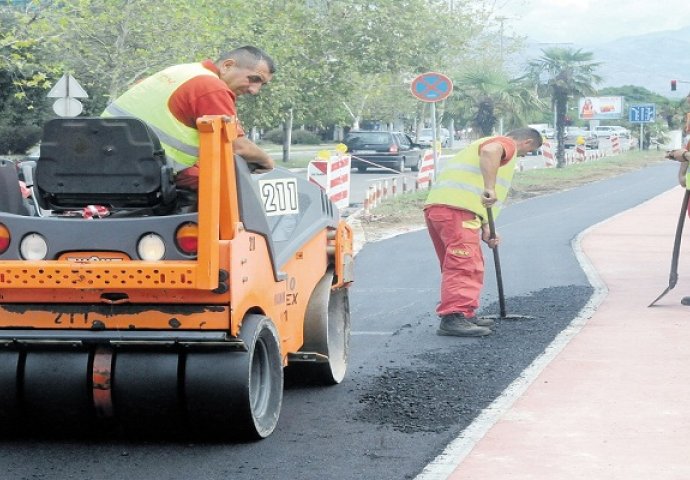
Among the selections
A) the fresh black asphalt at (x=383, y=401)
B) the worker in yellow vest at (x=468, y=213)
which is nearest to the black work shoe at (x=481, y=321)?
the worker in yellow vest at (x=468, y=213)

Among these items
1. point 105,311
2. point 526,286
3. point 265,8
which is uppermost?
point 265,8

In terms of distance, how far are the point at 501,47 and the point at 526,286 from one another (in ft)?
A: 251

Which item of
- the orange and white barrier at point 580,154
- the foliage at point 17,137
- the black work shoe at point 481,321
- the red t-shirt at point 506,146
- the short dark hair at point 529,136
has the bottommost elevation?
the orange and white barrier at point 580,154

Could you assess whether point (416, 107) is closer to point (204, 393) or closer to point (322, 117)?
point (322, 117)

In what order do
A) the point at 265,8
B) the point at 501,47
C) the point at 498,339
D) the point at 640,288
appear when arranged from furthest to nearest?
the point at 501,47
the point at 265,8
the point at 640,288
the point at 498,339

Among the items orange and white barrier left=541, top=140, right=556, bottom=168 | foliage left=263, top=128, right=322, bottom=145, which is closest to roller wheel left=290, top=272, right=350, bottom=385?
orange and white barrier left=541, top=140, right=556, bottom=168

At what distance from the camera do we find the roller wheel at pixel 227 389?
20.3 ft

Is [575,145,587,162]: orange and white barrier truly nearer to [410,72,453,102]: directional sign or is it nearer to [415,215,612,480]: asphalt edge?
[410,72,453,102]: directional sign

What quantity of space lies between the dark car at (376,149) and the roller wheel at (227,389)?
37.9 metres

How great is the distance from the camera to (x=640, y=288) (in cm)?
1339

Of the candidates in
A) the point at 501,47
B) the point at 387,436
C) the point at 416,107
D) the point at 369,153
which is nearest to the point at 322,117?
the point at 369,153

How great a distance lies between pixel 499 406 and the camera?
7449 mm

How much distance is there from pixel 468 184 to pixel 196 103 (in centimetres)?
455

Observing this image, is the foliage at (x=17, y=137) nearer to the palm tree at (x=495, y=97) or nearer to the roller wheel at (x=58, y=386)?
the palm tree at (x=495, y=97)
